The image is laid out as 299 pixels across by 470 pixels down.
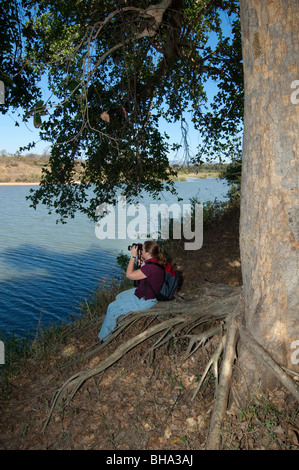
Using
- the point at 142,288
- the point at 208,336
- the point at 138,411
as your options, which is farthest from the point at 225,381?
the point at 142,288

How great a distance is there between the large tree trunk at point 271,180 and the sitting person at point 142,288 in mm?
1787

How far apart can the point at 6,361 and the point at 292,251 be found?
5174 millimetres

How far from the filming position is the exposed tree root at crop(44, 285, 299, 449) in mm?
3436

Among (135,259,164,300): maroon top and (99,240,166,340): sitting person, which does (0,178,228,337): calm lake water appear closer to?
(99,240,166,340): sitting person

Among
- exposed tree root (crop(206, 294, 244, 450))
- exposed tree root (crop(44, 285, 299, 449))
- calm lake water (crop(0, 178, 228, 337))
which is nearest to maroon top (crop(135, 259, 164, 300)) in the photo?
exposed tree root (crop(44, 285, 299, 449))

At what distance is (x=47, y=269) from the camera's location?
15070mm

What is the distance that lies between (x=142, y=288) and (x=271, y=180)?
106 inches

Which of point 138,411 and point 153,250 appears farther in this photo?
Result: point 153,250

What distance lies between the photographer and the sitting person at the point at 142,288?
16.9 feet

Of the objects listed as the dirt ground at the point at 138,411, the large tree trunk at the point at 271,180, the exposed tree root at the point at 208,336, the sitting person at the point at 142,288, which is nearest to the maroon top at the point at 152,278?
the sitting person at the point at 142,288

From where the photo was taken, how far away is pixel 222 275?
864 centimetres

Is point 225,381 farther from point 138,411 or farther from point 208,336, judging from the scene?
point 138,411

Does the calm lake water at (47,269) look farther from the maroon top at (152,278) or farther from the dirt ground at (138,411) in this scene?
the maroon top at (152,278)
